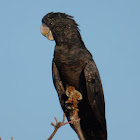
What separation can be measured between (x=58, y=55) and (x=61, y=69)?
1.24 ft

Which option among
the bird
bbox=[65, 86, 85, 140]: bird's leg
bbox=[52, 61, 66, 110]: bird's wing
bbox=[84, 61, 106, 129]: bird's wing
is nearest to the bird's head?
the bird

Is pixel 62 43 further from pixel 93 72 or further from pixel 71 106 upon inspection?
pixel 71 106

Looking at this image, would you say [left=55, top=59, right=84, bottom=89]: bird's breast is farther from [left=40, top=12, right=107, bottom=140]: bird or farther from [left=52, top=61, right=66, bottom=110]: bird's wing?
[left=52, top=61, right=66, bottom=110]: bird's wing

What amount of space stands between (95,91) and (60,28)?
182cm

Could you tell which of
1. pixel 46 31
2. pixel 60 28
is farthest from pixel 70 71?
pixel 46 31

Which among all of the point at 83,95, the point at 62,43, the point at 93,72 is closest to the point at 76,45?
the point at 62,43

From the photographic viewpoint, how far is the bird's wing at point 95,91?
7.14m

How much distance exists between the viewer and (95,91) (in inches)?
288

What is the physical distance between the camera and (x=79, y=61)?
709 cm

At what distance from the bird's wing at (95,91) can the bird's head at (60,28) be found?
86 cm

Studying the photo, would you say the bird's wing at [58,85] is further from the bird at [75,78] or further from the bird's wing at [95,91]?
the bird's wing at [95,91]

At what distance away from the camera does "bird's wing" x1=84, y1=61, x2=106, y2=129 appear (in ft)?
23.4

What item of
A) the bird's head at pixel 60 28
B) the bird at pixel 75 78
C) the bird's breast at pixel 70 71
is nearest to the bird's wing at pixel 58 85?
the bird at pixel 75 78

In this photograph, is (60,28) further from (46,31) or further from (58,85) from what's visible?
(58,85)
